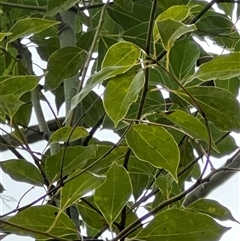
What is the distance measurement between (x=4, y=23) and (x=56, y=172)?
0.88ft

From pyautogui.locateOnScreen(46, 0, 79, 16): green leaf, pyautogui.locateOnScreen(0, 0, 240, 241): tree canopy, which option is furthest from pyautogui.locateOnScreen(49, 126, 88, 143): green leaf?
pyautogui.locateOnScreen(46, 0, 79, 16): green leaf

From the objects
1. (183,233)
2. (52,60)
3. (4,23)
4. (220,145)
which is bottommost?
(183,233)

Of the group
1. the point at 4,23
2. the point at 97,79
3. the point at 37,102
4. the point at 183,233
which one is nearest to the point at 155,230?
the point at 183,233

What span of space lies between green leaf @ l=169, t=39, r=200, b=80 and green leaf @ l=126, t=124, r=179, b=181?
0.38 ft

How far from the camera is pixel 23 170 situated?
1.67 ft

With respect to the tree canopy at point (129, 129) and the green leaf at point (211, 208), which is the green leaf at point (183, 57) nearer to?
the tree canopy at point (129, 129)

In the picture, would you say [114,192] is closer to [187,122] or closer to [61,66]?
[187,122]

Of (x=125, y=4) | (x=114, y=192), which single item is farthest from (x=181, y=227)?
(x=125, y=4)

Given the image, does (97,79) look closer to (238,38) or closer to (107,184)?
(107,184)

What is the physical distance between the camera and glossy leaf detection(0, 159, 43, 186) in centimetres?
50

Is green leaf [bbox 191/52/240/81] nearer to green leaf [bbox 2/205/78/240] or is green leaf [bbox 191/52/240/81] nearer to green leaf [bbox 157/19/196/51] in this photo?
green leaf [bbox 157/19/196/51]

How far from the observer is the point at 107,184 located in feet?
1.35

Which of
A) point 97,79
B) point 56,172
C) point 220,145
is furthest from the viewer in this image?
point 220,145

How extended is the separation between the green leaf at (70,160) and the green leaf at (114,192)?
0.12ft
